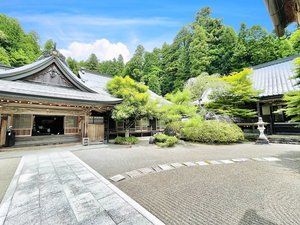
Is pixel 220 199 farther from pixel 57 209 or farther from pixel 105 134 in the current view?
pixel 105 134

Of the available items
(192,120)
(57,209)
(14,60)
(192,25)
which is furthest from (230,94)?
(14,60)

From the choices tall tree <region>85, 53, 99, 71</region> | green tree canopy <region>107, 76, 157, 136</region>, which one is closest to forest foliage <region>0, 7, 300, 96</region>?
tall tree <region>85, 53, 99, 71</region>

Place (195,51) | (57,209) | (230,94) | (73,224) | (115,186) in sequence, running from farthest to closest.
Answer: (195,51) → (230,94) → (115,186) → (57,209) → (73,224)

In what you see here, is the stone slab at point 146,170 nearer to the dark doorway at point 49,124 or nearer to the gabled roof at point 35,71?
the gabled roof at point 35,71

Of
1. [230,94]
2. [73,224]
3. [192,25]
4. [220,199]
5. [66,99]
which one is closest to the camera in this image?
[73,224]

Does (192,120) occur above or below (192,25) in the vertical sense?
below

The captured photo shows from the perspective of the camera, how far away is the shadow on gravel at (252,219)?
2.11 metres

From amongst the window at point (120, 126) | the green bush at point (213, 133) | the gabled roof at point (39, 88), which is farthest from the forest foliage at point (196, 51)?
the gabled roof at point (39, 88)

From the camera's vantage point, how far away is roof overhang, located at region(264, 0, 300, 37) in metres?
1.78

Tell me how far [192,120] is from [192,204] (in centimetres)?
852

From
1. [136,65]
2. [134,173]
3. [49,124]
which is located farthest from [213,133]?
[136,65]

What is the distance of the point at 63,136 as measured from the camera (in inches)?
412

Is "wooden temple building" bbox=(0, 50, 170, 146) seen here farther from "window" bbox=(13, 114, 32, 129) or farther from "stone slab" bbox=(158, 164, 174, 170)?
"stone slab" bbox=(158, 164, 174, 170)

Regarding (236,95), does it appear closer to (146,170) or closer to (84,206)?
(146,170)
